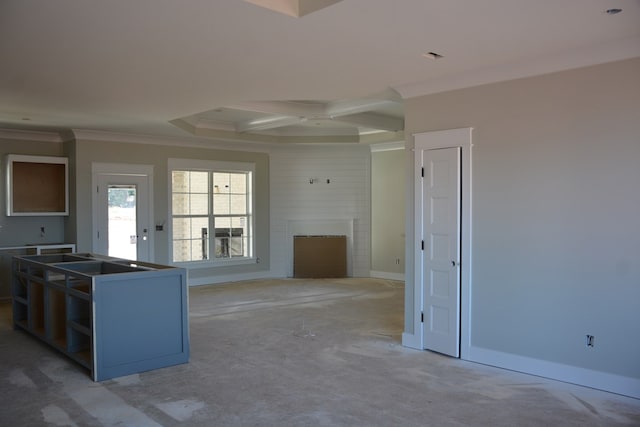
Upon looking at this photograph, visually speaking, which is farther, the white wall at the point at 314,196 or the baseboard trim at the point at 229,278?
the white wall at the point at 314,196

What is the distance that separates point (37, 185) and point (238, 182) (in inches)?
131

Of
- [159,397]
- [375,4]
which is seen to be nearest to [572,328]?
[375,4]

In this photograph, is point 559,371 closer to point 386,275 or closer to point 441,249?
point 441,249

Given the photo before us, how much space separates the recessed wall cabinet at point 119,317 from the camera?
165 inches

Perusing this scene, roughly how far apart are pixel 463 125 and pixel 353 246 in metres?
5.43

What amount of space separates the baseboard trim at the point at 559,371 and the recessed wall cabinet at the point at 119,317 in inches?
109

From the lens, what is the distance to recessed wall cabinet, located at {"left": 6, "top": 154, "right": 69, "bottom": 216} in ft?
24.3

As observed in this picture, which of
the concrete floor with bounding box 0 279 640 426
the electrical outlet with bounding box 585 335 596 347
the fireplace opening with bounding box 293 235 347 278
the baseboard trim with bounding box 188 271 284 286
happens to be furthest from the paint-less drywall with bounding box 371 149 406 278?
the electrical outlet with bounding box 585 335 596 347

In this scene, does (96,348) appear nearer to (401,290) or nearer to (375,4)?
(375,4)

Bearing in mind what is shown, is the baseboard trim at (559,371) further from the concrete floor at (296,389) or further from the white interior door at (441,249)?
the white interior door at (441,249)

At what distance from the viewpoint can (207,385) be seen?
4078mm

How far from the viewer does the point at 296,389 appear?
3984 mm

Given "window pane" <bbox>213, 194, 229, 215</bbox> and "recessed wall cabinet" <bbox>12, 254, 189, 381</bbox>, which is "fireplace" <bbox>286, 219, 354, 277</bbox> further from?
"recessed wall cabinet" <bbox>12, 254, 189, 381</bbox>

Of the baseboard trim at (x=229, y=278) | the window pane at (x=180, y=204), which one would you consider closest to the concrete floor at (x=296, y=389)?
the baseboard trim at (x=229, y=278)
